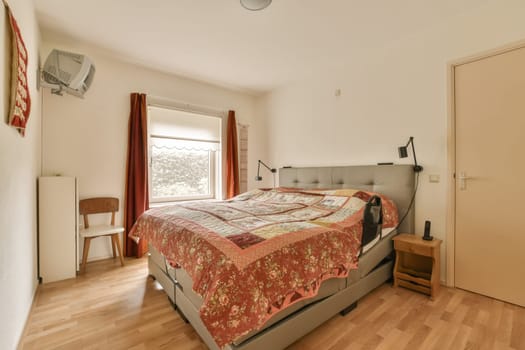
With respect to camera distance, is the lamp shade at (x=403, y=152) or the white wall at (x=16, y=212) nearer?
the white wall at (x=16, y=212)

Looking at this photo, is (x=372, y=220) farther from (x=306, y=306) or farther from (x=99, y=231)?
(x=99, y=231)

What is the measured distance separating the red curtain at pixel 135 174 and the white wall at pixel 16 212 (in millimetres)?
978

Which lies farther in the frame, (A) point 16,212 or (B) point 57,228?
(B) point 57,228

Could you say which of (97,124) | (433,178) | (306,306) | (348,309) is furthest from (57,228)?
(433,178)

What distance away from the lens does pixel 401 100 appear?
8.85 ft

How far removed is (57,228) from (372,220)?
3144 mm

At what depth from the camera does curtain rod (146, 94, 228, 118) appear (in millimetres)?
3490

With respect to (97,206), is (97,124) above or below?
above

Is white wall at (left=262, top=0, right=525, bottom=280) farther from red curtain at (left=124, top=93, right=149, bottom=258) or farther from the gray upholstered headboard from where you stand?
red curtain at (left=124, top=93, right=149, bottom=258)

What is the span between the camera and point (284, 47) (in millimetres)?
2906

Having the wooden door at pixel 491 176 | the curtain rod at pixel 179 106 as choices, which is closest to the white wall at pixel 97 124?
the curtain rod at pixel 179 106

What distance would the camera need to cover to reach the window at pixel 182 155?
3576 mm

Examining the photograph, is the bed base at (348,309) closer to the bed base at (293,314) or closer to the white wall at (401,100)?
the bed base at (293,314)

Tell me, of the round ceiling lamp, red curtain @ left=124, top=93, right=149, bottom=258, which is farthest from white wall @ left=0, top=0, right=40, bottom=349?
the round ceiling lamp
